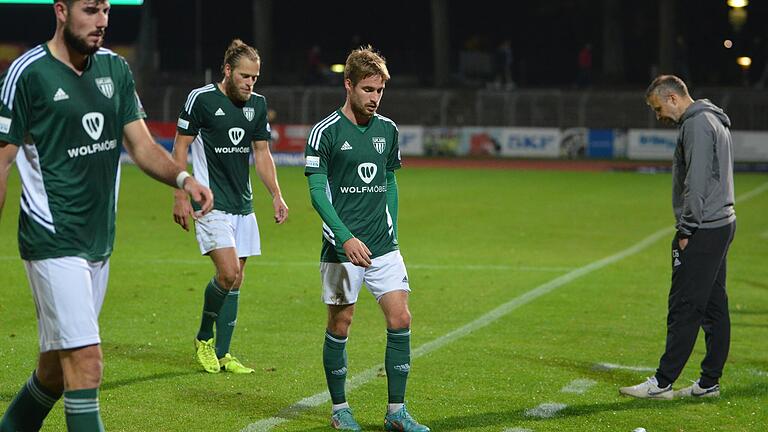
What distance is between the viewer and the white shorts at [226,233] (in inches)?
329

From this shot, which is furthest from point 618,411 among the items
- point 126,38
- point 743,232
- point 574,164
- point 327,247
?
point 126,38

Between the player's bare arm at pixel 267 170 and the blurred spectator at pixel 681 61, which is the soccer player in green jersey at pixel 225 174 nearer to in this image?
the player's bare arm at pixel 267 170

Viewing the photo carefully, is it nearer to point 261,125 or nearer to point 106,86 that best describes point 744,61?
point 261,125

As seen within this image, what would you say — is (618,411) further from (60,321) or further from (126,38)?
(126,38)

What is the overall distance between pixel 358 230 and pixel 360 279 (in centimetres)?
28

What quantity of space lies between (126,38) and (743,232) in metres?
39.8

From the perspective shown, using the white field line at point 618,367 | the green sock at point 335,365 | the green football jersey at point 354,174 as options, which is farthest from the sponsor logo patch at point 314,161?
the white field line at point 618,367

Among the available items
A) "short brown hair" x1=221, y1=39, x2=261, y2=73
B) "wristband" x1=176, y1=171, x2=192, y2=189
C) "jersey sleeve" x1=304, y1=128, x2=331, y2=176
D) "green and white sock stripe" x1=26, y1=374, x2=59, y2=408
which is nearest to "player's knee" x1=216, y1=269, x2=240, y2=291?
"short brown hair" x1=221, y1=39, x2=261, y2=73

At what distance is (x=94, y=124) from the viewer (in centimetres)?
517

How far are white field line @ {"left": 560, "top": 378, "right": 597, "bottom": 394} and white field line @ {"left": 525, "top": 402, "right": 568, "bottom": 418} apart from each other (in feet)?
1.32

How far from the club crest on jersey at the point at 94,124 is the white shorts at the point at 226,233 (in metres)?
3.06

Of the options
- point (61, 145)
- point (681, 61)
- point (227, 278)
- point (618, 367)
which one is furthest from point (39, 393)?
point (681, 61)

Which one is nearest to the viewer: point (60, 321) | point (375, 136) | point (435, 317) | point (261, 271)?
point (60, 321)

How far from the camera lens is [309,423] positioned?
6988 mm
